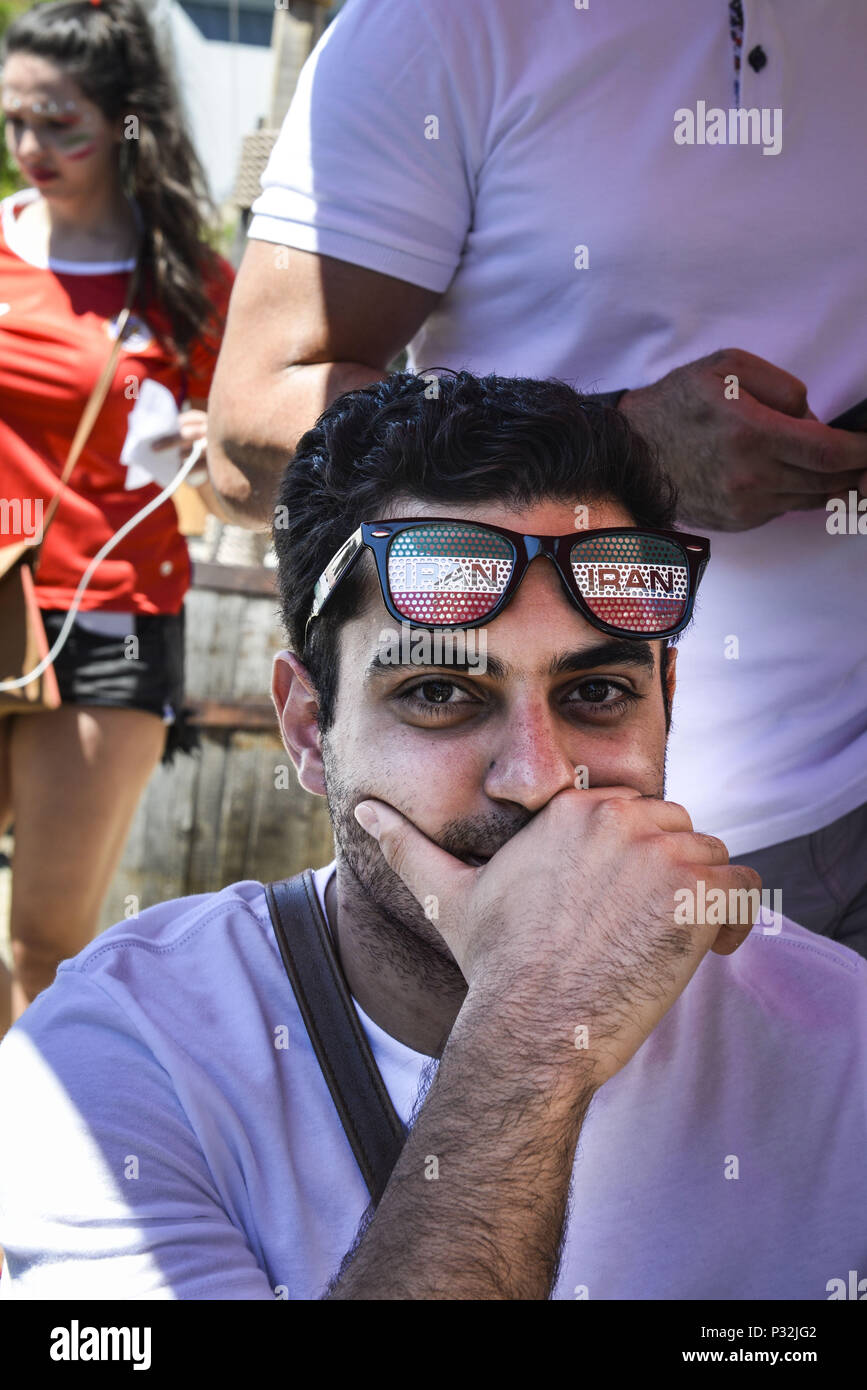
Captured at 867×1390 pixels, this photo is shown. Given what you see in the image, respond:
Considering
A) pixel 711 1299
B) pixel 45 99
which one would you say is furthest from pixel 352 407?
pixel 45 99

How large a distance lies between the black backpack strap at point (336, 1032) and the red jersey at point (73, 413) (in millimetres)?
1761

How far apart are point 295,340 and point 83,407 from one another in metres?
1.40

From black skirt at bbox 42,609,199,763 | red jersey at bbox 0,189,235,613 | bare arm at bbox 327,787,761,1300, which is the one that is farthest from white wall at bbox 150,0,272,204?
bare arm at bbox 327,787,761,1300

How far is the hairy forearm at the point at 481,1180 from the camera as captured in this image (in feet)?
3.92

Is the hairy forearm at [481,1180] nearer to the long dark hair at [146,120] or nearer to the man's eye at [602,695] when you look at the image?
the man's eye at [602,695]

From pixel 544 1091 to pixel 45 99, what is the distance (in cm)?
267

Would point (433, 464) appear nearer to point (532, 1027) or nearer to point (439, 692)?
point (439, 692)

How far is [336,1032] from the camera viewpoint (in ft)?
4.91

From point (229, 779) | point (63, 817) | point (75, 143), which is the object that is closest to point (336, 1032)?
point (63, 817)

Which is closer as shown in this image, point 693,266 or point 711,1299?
point 711,1299

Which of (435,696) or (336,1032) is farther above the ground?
(435,696)

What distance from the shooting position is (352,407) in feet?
5.62

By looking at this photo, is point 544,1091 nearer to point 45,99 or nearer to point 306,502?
point 306,502

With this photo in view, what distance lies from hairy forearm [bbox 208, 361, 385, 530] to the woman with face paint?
120 cm
